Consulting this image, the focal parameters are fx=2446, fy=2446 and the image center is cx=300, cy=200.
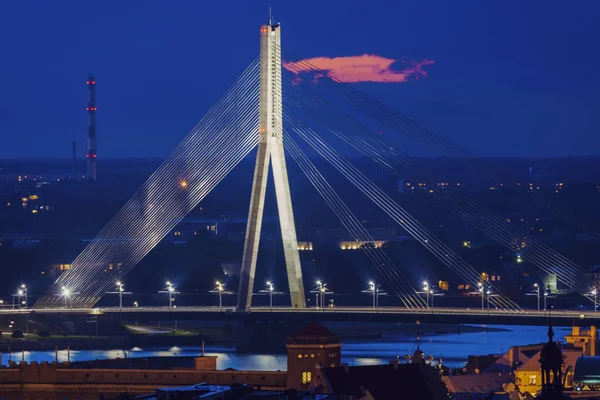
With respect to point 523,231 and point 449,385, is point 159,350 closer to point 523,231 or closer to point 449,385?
point 449,385

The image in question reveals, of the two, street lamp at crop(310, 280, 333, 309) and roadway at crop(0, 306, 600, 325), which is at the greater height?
street lamp at crop(310, 280, 333, 309)

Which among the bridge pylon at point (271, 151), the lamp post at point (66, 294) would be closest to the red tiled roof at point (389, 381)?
the bridge pylon at point (271, 151)

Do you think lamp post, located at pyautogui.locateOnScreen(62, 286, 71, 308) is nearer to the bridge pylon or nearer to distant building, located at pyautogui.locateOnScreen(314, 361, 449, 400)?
the bridge pylon

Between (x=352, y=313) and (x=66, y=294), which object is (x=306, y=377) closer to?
(x=352, y=313)

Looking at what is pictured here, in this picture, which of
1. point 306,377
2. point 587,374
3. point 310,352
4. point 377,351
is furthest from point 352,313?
point 306,377

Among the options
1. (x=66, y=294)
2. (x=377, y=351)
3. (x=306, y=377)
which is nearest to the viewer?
(x=306, y=377)

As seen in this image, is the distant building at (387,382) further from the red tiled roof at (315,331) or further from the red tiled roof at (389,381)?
the red tiled roof at (315,331)

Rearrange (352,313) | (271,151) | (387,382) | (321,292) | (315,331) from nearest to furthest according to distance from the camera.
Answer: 1. (387,382)
2. (315,331)
3. (271,151)
4. (352,313)
5. (321,292)

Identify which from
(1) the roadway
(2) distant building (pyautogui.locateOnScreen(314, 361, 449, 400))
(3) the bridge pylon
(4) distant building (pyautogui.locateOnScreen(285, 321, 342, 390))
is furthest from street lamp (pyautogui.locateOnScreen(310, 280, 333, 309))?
(2) distant building (pyautogui.locateOnScreen(314, 361, 449, 400))

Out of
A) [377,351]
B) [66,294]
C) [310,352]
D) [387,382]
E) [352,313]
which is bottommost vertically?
[387,382]
